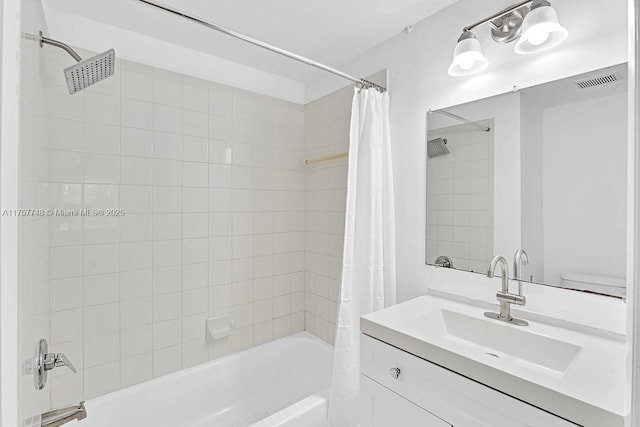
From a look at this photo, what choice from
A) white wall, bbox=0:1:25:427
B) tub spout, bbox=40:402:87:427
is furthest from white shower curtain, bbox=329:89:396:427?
white wall, bbox=0:1:25:427

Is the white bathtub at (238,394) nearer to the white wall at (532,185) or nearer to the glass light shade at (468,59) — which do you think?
the white wall at (532,185)

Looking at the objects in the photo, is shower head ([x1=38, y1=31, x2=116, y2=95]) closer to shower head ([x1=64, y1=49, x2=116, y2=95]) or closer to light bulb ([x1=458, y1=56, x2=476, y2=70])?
shower head ([x1=64, y1=49, x2=116, y2=95])

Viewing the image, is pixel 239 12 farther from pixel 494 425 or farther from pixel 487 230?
pixel 494 425

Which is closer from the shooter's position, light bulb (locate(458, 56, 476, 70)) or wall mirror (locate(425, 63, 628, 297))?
wall mirror (locate(425, 63, 628, 297))

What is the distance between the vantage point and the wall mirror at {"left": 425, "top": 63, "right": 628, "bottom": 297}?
1103mm

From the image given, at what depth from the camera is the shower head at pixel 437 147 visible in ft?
5.23

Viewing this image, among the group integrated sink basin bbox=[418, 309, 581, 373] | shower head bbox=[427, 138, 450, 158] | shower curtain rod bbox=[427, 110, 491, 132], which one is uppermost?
shower curtain rod bbox=[427, 110, 491, 132]

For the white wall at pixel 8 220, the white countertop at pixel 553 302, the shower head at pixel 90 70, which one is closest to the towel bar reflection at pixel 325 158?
the white countertop at pixel 553 302

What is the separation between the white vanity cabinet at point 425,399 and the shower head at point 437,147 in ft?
3.24

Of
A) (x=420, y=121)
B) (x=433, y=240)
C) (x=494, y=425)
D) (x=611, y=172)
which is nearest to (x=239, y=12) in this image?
(x=420, y=121)

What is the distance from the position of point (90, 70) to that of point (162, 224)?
3.07 feet

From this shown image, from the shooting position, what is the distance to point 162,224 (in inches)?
74.9

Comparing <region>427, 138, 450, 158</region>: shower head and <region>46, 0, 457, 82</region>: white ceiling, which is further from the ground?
<region>46, 0, 457, 82</region>: white ceiling

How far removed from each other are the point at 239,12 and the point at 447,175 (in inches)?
55.0
